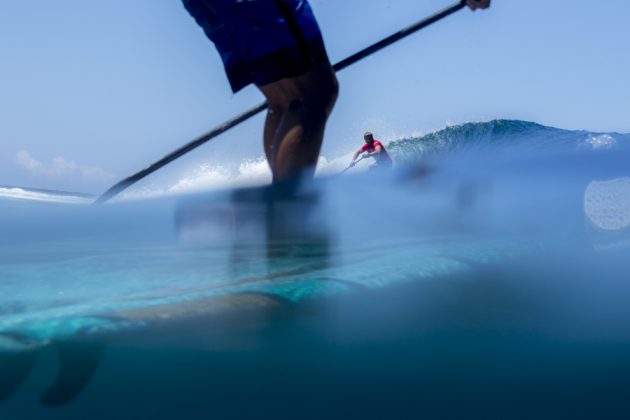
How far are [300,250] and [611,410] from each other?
2.47 ft

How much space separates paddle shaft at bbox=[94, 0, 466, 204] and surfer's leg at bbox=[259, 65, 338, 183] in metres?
0.47

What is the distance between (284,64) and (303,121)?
0.64 ft

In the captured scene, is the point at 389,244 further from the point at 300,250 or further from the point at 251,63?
the point at 251,63

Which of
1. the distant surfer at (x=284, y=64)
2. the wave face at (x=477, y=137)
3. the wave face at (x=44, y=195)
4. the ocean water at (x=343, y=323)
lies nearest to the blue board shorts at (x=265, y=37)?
the distant surfer at (x=284, y=64)

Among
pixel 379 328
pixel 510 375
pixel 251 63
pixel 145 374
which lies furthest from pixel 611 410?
pixel 251 63

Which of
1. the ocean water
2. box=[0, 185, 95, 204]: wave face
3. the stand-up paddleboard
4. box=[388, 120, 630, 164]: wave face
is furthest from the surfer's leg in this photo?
box=[388, 120, 630, 164]: wave face

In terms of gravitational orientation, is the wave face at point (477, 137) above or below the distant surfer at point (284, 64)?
above

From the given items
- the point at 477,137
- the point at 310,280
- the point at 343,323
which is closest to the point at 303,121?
the point at 310,280

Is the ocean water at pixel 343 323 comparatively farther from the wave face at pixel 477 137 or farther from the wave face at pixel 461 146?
the wave face at pixel 477 137

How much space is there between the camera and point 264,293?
0.87 meters

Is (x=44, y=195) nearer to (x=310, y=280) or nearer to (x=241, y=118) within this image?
(x=241, y=118)

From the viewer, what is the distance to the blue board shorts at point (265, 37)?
196 cm

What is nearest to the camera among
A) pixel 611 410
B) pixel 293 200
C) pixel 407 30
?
pixel 611 410

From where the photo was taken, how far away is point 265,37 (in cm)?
199
